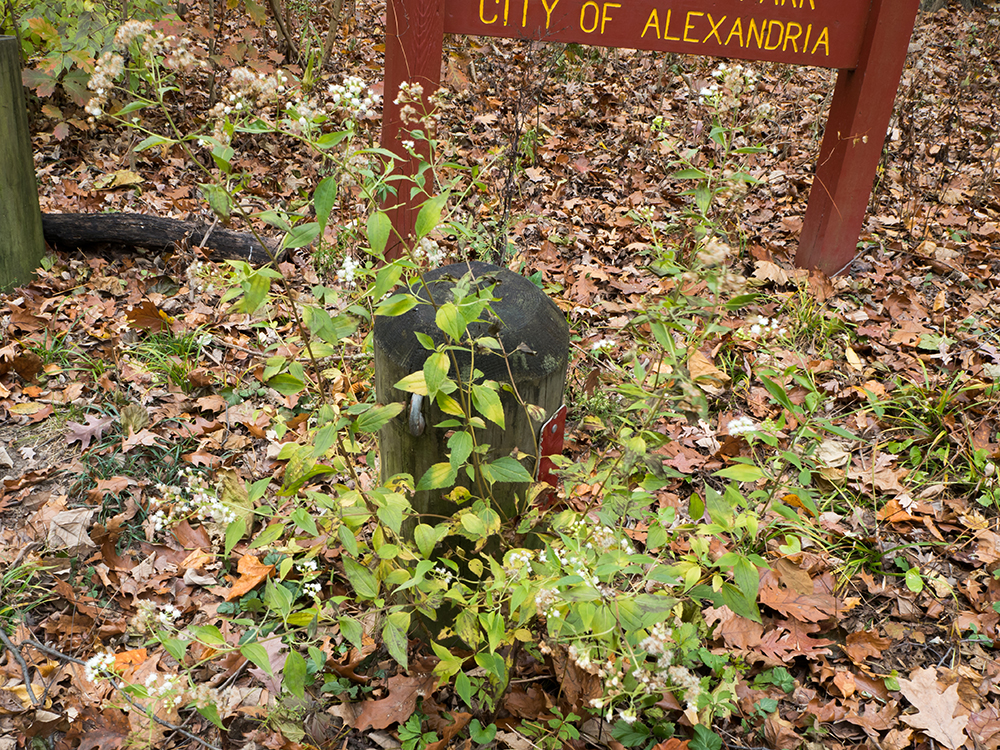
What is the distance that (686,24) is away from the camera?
3334 mm

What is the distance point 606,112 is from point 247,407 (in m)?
4.27

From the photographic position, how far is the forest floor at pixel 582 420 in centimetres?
202

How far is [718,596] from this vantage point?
5.28ft

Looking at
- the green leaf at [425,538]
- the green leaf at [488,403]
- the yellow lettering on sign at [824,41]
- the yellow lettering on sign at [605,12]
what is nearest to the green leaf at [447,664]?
the green leaf at [425,538]

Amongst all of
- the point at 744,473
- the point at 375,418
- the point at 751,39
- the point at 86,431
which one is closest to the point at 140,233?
the point at 86,431

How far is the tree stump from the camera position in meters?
1.63

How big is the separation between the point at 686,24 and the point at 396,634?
10.3ft

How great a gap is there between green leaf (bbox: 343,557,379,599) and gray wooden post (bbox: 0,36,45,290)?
10.9 ft

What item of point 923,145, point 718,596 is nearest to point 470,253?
point 718,596

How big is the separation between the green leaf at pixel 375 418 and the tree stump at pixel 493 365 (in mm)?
191

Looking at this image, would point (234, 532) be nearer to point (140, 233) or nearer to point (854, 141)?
point (140, 233)

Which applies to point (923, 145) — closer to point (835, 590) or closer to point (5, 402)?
point (835, 590)

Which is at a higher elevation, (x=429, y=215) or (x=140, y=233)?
(x=429, y=215)

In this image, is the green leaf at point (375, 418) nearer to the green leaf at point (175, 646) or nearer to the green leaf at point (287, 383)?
the green leaf at point (287, 383)
